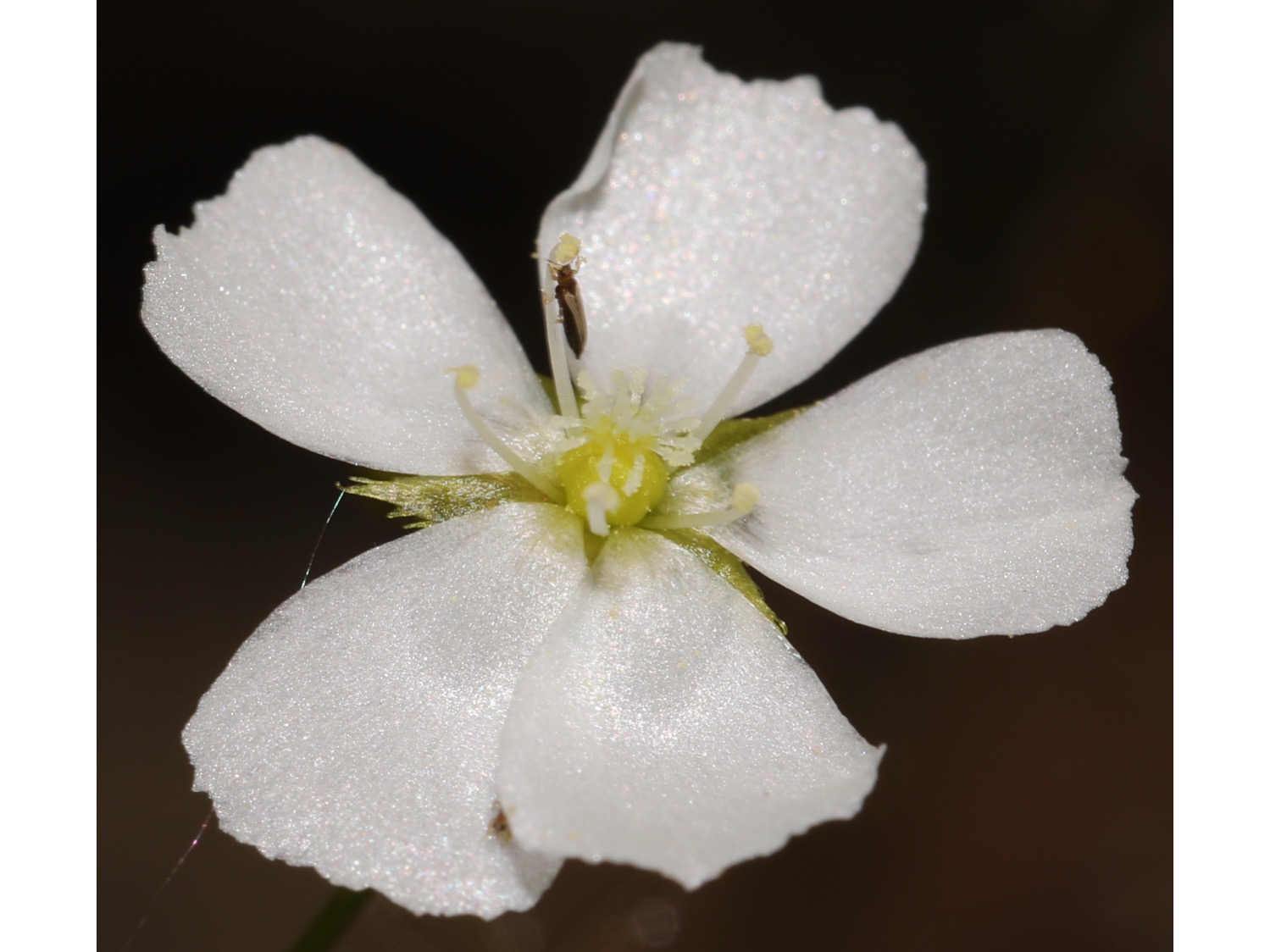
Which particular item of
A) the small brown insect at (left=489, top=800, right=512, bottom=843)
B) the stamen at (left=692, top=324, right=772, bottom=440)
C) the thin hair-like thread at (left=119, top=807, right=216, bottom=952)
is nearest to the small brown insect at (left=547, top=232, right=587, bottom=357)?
the stamen at (left=692, top=324, right=772, bottom=440)

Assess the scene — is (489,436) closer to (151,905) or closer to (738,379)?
(738,379)

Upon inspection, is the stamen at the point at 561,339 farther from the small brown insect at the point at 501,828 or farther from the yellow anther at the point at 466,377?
the small brown insect at the point at 501,828

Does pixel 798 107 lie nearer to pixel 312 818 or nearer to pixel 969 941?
pixel 312 818

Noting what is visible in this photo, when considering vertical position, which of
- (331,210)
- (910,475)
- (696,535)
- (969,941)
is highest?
(331,210)

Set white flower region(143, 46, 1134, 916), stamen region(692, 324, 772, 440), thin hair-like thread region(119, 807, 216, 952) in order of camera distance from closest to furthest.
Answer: white flower region(143, 46, 1134, 916)
stamen region(692, 324, 772, 440)
thin hair-like thread region(119, 807, 216, 952)

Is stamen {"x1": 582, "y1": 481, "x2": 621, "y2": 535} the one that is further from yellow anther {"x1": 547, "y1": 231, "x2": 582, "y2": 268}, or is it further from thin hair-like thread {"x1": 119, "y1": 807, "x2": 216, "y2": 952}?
thin hair-like thread {"x1": 119, "y1": 807, "x2": 216, "y2": 952}

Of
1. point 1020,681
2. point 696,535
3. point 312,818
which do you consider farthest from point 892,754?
point 312,818

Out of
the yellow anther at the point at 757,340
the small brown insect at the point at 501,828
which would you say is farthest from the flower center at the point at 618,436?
the small brown insect at the point at 501,828
